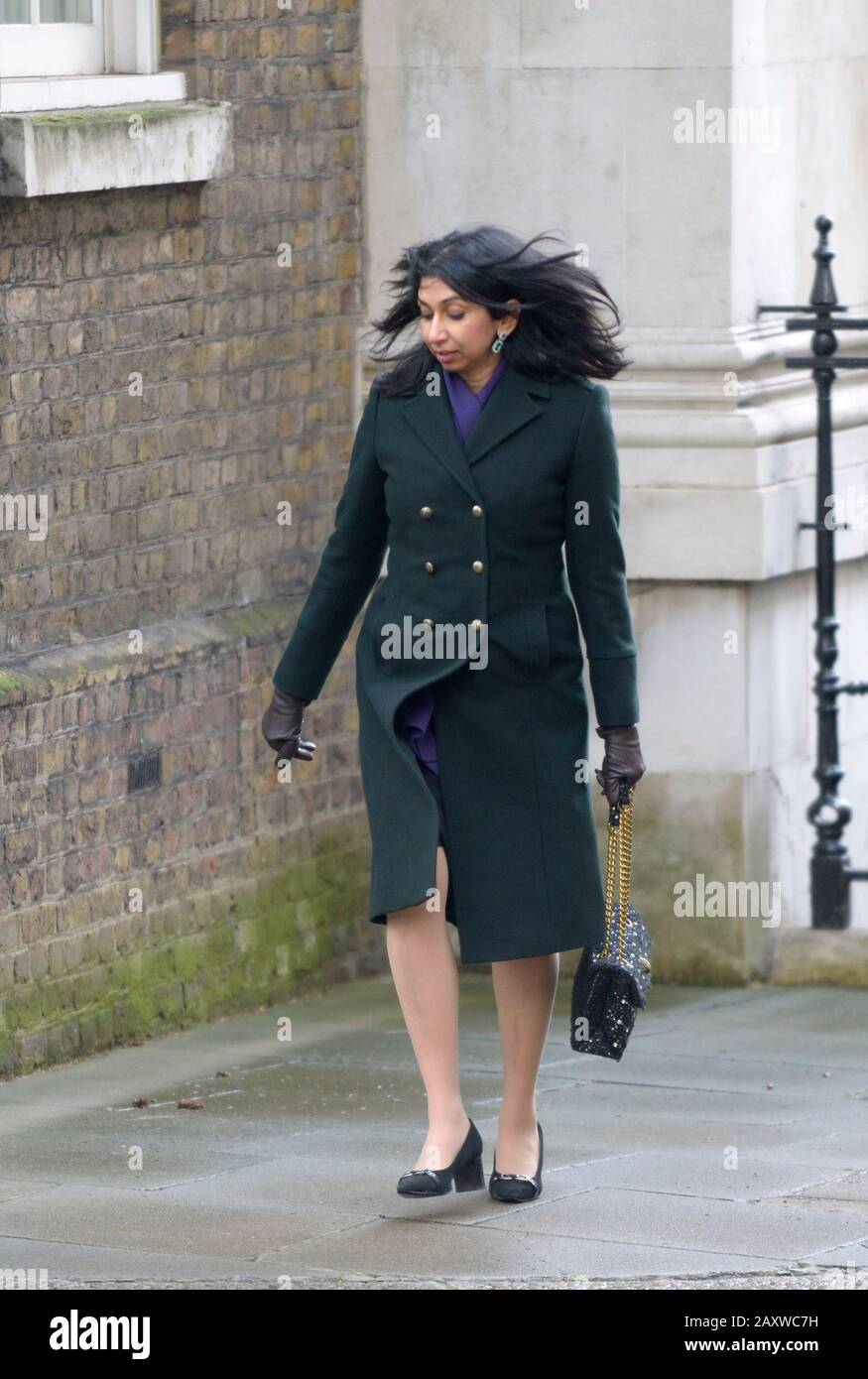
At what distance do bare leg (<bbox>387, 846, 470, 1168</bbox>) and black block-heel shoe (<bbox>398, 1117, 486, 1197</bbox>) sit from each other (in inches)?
0.8

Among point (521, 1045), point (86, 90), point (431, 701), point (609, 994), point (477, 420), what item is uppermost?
point (86, 90)

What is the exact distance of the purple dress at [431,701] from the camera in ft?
19.5

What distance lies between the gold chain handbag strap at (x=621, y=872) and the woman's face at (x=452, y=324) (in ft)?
3.08

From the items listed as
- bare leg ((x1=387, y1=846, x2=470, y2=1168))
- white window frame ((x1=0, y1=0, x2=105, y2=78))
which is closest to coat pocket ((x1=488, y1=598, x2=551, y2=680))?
bare leg ((x1=387, y1=846, x2=470, y2=1168))

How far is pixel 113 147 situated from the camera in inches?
297

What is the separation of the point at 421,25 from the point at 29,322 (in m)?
2.09

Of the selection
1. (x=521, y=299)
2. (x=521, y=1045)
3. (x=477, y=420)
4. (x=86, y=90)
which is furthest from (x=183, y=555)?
(x=521, y=1045)

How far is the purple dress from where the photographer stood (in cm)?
595

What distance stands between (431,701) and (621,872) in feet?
1.79

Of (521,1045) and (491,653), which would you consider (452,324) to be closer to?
(491,653)

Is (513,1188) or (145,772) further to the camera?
(145,772)

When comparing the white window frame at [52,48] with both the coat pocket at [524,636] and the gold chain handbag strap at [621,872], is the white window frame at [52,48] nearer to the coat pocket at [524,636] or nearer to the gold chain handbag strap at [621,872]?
the coat pocket at [524,636]

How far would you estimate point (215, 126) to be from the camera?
8102mm

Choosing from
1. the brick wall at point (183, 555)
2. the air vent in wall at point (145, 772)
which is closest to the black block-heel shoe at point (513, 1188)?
the brick wall at point (183, 555)
